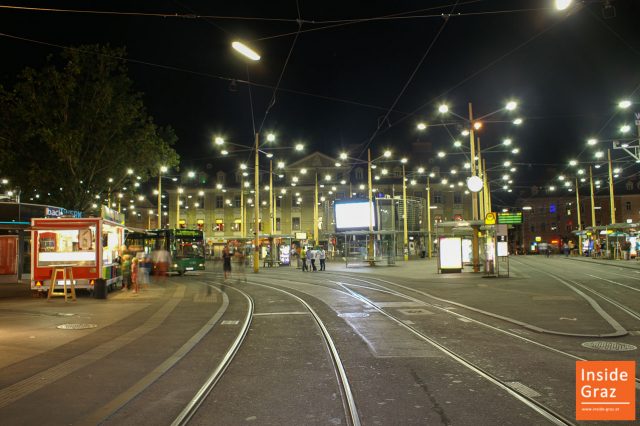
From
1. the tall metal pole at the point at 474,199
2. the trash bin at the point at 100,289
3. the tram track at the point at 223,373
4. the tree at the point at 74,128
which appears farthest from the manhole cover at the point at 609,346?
the tree at the point at 74,128

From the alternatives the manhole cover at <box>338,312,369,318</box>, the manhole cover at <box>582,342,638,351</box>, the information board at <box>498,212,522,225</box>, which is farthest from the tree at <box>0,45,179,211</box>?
the manhole cover at <box>582,342,638,351</box>

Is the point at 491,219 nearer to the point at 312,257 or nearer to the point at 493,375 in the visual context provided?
the point at 312,257

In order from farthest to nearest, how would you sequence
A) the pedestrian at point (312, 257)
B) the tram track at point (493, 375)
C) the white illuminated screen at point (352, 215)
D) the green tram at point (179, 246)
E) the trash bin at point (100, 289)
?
the white illuminated screen at point (352, 215) → the green tram at point (179, 246) → the pedestrian at point (312, 257) → the trash bin at point (100, 289) → the tram track at point (493, 375)

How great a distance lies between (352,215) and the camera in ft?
136

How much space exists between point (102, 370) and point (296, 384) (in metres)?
3.22

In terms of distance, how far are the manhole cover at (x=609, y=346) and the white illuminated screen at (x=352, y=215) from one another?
1198 inches

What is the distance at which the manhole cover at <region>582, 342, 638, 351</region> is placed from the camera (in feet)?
30.8

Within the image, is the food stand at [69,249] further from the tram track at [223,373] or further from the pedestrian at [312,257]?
the pedestrian at [312,257]

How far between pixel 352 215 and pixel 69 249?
81.6 feet

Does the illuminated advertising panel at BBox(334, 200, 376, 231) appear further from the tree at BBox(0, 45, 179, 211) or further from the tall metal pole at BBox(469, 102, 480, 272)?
the tree at BBox(0, 45, 179, 211)

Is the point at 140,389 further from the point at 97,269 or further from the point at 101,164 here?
the point at 101,164

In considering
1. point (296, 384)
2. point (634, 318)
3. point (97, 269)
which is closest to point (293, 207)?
point (97, 269)

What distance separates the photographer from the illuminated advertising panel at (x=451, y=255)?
95.8 ft

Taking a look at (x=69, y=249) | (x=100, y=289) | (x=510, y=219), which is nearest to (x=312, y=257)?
(x=510, y=219)
